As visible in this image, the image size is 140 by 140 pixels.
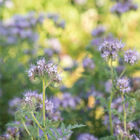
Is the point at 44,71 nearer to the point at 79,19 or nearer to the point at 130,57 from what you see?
the point at 130,57

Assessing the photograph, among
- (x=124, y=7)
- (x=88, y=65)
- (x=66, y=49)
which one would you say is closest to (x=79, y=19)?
(x=66, y=49)

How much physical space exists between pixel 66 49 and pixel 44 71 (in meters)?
4.36

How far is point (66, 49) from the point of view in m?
6.01

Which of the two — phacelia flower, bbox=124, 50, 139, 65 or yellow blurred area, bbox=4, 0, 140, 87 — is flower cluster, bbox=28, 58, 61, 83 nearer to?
phacelia flower, bbox=124, 50, 139, 65

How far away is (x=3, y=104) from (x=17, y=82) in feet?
0.95

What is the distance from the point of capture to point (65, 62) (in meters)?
5.47

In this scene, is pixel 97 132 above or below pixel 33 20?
below

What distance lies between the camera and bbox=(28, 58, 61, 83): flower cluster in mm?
1660

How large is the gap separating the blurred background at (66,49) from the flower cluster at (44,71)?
0.05m

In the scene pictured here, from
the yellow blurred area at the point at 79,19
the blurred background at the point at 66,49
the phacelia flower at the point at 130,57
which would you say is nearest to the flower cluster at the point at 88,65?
the blurred background at the point at 66,49

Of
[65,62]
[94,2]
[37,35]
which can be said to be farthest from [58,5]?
[37,35]

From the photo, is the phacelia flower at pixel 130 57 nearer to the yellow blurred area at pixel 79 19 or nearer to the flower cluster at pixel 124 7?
the flower cluster at pixel 124 7

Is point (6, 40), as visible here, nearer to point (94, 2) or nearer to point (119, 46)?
point (119, 46)

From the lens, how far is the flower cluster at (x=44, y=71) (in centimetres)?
166
